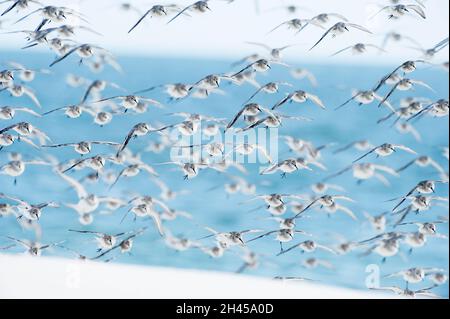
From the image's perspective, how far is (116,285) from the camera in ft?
6.27

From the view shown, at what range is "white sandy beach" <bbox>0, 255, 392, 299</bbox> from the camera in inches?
73.8

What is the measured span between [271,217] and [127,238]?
17.7 inches

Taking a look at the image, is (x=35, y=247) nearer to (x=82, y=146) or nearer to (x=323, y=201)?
(x=82, y=146)

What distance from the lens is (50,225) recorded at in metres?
1.98

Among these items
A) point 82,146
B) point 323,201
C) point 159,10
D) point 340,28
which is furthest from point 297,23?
point 82,146

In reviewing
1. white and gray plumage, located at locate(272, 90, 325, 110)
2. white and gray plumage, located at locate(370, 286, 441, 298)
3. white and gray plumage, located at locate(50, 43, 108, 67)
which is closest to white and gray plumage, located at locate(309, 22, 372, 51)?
white and gray plumage, located at locate(272, 90, 325, 110)

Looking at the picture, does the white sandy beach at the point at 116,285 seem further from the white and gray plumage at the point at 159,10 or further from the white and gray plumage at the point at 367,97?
the white and gray plumage at the point at 159,10

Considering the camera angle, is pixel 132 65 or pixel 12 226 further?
pixel 132 65

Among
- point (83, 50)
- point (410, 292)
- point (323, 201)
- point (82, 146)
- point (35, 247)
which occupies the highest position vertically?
point (83, 50)

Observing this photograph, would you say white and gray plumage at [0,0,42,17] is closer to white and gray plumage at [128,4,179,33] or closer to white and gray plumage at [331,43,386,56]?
white and gray plumage at [128,4,179,33]

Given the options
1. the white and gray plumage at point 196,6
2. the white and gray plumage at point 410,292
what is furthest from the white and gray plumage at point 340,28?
the white and gray plumage at point 410,292

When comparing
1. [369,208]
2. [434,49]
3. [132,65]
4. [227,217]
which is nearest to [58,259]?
[227,217]
